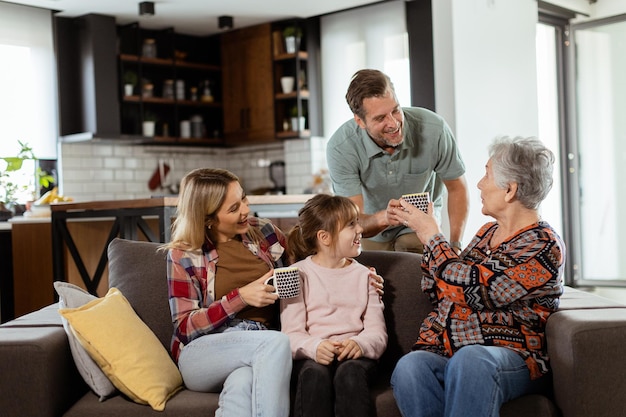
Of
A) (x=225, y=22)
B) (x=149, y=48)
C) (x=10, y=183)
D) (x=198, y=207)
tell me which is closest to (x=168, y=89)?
(x=149, y=48)

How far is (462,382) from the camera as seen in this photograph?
2217 mm

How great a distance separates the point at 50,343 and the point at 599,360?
157cm

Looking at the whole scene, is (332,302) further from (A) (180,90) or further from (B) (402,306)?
(A) (180,90)

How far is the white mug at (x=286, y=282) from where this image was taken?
2.36 meters

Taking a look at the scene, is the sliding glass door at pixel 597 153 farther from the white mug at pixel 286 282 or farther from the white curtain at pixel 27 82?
the white mug at pixel 286 282

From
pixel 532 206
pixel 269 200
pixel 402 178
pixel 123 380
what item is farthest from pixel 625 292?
pixel 123 380

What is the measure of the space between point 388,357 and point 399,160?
0.79 m

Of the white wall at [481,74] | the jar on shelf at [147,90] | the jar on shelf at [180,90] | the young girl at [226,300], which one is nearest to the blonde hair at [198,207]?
→ the young girl at [226,300]

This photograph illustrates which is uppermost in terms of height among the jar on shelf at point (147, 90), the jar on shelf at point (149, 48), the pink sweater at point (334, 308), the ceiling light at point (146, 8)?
the ceiling light at point (146, 8)

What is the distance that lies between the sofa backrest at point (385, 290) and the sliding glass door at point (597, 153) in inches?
189

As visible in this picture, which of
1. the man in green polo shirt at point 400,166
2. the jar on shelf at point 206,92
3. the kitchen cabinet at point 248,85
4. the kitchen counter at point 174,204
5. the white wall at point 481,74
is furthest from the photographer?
the jar on shelf at point 206,92

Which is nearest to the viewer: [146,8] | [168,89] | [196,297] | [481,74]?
[196,297]

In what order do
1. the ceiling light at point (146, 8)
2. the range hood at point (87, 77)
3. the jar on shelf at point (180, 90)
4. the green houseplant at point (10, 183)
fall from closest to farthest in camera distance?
the green houseplant at point (10, 183) → the ceiling light at point (146, 8) → the range hood at point (87, 77) → the jar on shelf at point (180, 90)

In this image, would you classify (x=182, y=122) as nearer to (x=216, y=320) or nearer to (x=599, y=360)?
(x=216, y=320)
